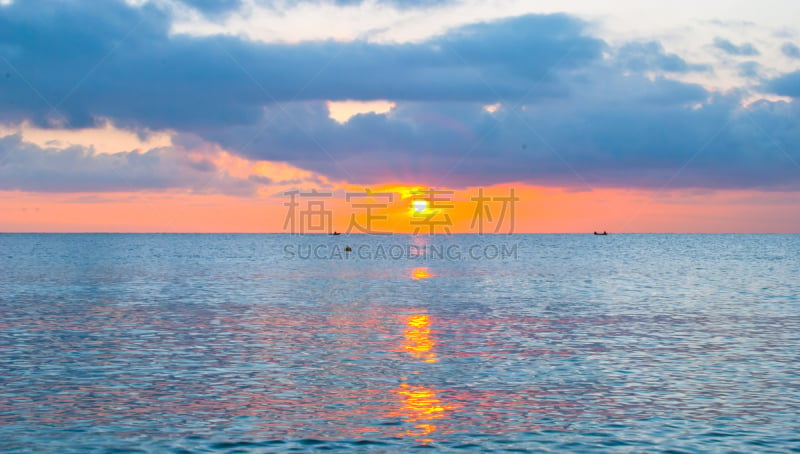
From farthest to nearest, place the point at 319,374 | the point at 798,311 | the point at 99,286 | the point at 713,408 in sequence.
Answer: the point at 99,286 < the point at 798,311 < the point at 319,374 < the point at 713,408

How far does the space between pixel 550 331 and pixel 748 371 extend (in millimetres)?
15719

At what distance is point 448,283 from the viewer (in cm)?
9694

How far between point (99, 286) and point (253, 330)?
46890 mm

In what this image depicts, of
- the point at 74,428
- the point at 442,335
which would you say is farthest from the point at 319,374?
the point at 442,335

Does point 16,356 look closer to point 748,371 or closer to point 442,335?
point 442,335

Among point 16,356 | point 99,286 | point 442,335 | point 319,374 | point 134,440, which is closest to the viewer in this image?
point 134,440

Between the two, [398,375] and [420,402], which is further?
[398,375]

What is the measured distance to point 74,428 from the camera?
24859mm

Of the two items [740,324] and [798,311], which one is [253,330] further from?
[798,311]

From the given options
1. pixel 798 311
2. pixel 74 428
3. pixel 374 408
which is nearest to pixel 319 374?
pixel 374 408

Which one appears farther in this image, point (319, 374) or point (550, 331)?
point (550, 331)

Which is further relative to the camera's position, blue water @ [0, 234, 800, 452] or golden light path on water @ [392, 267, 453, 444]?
golden light path on water @ [392, 267, 453, 444]

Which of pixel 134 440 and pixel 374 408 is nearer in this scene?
pixel 134 440

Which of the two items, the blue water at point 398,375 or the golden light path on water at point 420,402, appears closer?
the blue water at point 398,375
